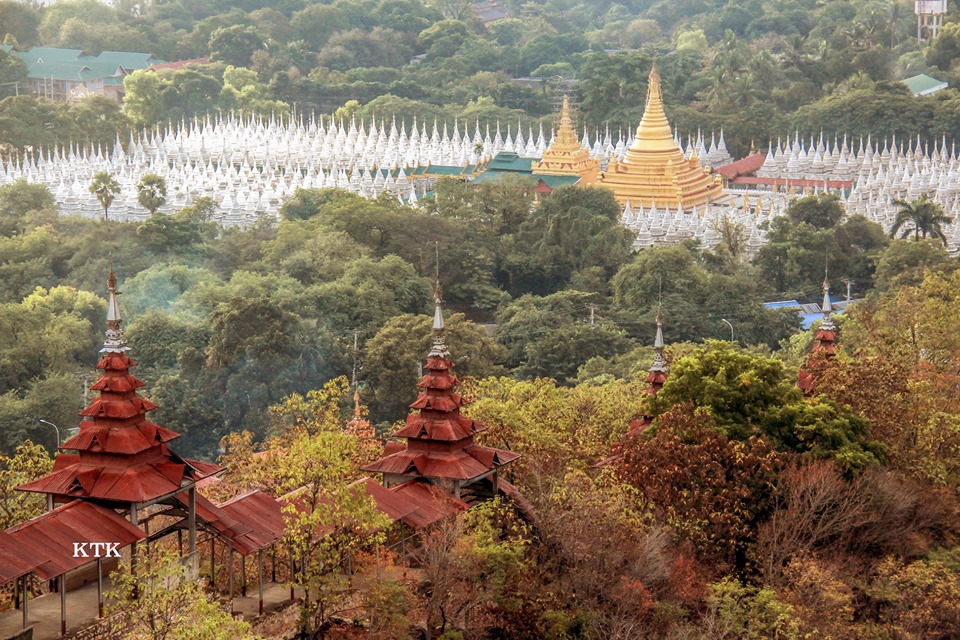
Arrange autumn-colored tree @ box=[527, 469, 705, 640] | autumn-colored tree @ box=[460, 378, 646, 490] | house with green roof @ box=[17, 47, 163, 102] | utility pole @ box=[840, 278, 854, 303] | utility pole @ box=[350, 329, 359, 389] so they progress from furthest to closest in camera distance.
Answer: house with green roof @ box=[17, 47, 163, 102]
utility pole @ box=[840, 278, 854, 303]
utility pole @ box=[350, 329, 359, 389]
autumn-colored tree @ box=[460, 378, 646, 490]
autumn-colored tree @ box=[527, 469, 705, 640]

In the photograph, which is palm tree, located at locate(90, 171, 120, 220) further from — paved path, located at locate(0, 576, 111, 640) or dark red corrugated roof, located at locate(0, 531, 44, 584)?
dark red corrugated roof, located at locate(0, 531, 44, 584)

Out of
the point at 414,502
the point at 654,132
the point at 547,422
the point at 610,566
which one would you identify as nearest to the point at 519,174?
the point at 654,132

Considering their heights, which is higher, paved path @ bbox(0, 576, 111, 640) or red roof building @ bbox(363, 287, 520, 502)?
red roof building @ bbox(363, 287, 520, 502)

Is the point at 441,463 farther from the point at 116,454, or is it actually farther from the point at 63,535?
the point at 63,535

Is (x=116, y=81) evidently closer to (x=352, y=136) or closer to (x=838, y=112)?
(x=352, y=136)

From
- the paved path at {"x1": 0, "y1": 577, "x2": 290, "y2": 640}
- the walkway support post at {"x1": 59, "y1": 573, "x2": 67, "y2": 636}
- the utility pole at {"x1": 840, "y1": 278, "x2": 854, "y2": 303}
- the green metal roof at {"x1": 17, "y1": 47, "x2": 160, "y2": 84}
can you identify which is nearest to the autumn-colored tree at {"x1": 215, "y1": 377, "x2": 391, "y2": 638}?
the paved path at {"x1": 0, "y1": 577, "x2": 290, "y2": 640}

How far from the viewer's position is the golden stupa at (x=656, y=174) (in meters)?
84.0

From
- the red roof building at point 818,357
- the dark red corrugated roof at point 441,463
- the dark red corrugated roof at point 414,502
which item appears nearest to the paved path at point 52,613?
the dark red corrugated roof at point 414,502

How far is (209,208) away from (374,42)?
65066 millimetres

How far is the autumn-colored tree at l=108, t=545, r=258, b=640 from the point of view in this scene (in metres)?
27.1

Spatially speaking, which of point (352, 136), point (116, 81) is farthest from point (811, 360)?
point (116, 81)

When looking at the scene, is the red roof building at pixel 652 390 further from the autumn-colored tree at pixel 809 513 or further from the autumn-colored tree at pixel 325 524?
the autumn-colored tree at pixel 325 524

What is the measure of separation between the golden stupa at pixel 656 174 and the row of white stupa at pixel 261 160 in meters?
7.95

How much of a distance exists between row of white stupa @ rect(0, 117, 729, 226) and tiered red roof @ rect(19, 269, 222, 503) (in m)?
48.0
